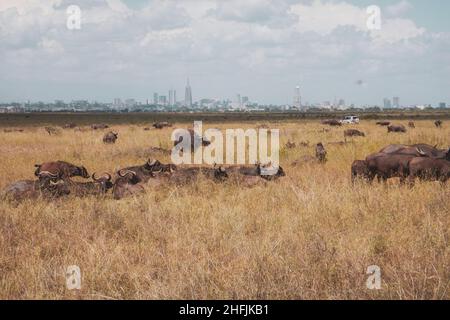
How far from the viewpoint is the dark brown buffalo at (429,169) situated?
1051 cm

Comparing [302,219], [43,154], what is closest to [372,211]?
[302,219]

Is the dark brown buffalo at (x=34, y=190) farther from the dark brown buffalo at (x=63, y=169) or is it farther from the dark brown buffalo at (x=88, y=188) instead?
the dark brown buffalo at (x=63, y=169)

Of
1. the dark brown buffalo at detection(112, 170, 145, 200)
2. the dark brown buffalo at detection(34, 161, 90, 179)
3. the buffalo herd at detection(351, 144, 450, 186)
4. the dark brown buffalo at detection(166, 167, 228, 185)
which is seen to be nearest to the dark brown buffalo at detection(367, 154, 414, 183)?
the buffalo herd at detection(351, 144, 450, 186)

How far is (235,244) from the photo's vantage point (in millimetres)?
6121

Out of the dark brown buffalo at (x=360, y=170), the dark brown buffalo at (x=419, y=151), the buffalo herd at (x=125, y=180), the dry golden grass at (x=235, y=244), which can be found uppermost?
the dark brown buffalo at (x=419, y=151)

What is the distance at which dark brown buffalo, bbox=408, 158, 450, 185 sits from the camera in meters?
10.5

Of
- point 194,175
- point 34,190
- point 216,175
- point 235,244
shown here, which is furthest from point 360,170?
point 34,190

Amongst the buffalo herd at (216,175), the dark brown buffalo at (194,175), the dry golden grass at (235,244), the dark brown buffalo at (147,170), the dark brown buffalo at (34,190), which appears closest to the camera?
the dry golden grass at (235,244)

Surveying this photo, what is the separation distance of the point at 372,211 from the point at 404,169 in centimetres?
373

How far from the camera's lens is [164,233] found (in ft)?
22.6

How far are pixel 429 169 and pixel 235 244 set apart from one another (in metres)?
6.43

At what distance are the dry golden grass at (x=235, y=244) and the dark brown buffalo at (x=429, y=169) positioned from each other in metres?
0.43

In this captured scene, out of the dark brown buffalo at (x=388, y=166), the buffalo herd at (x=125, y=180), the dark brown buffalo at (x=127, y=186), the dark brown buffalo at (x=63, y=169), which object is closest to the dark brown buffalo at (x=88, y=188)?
the buffalo herd at (x=125, y=180)
